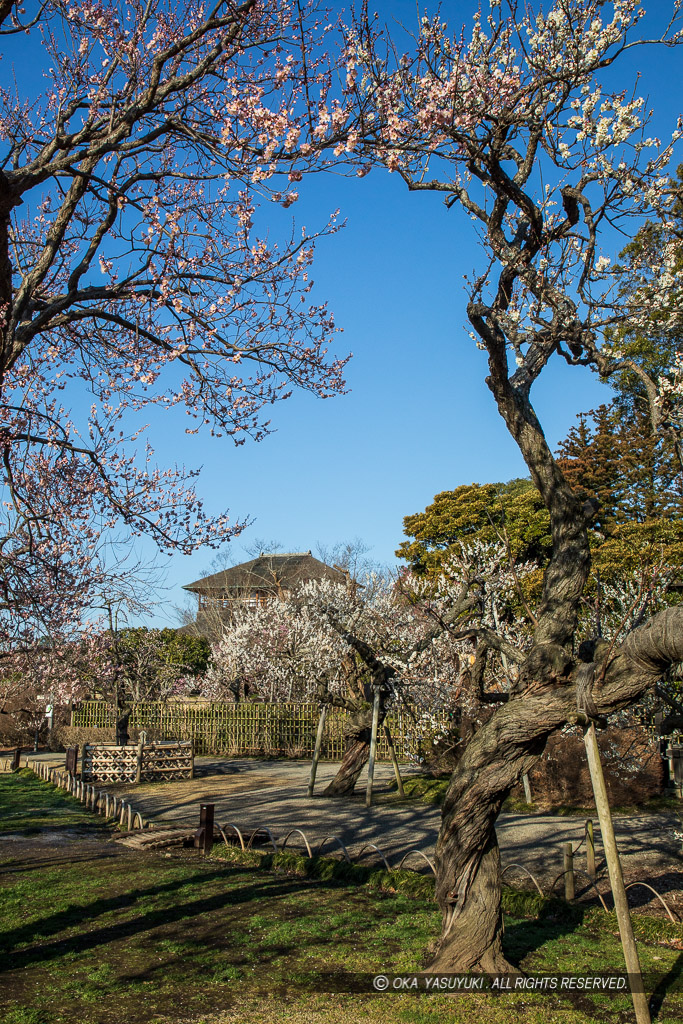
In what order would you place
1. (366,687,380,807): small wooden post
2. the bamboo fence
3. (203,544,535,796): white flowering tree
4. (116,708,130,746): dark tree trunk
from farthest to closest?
the bamboo fence < (116,708,130,746): dark tree trunk < (203,544,535,796): white flowering tree < (366,687,380,807): small wooden post

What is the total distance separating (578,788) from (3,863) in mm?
8810

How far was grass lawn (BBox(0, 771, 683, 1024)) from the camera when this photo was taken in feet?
15.0

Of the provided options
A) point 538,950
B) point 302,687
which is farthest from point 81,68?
point 302,687

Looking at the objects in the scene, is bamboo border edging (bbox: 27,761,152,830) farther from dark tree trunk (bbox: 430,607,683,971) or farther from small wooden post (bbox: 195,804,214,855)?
dark tree trunk (bbox: 430,607,683,971)

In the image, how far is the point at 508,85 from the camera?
5.77 meters

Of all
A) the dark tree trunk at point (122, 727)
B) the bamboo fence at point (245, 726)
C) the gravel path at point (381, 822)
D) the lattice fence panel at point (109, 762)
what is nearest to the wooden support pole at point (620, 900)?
the gravel path at point (381, 822)

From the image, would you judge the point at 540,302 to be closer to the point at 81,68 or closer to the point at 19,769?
the point at 81,68

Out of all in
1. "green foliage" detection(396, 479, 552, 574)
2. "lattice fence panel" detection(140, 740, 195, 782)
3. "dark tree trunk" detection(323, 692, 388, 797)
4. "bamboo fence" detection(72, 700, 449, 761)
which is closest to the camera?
"dark tree trunk" detection(323, 692, 388, 797)

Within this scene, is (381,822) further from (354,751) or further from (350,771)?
(354,751)

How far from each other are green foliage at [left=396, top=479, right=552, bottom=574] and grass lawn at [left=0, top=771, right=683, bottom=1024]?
57.9 feet

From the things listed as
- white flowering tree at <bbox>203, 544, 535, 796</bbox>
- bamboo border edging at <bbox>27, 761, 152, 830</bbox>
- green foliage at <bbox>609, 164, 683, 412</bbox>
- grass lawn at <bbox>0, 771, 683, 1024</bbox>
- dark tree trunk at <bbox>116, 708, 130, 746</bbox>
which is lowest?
grass lawn at <bbox>0, 771, 683, 1024</bbox>

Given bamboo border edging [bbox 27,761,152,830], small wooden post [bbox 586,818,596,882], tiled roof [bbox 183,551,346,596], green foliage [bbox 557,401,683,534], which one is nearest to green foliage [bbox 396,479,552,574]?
green foliage [bbox 557,401,683,534]

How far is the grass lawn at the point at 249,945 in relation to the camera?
456 cm

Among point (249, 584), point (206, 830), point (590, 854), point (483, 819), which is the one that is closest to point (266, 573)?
point (249, 584)
